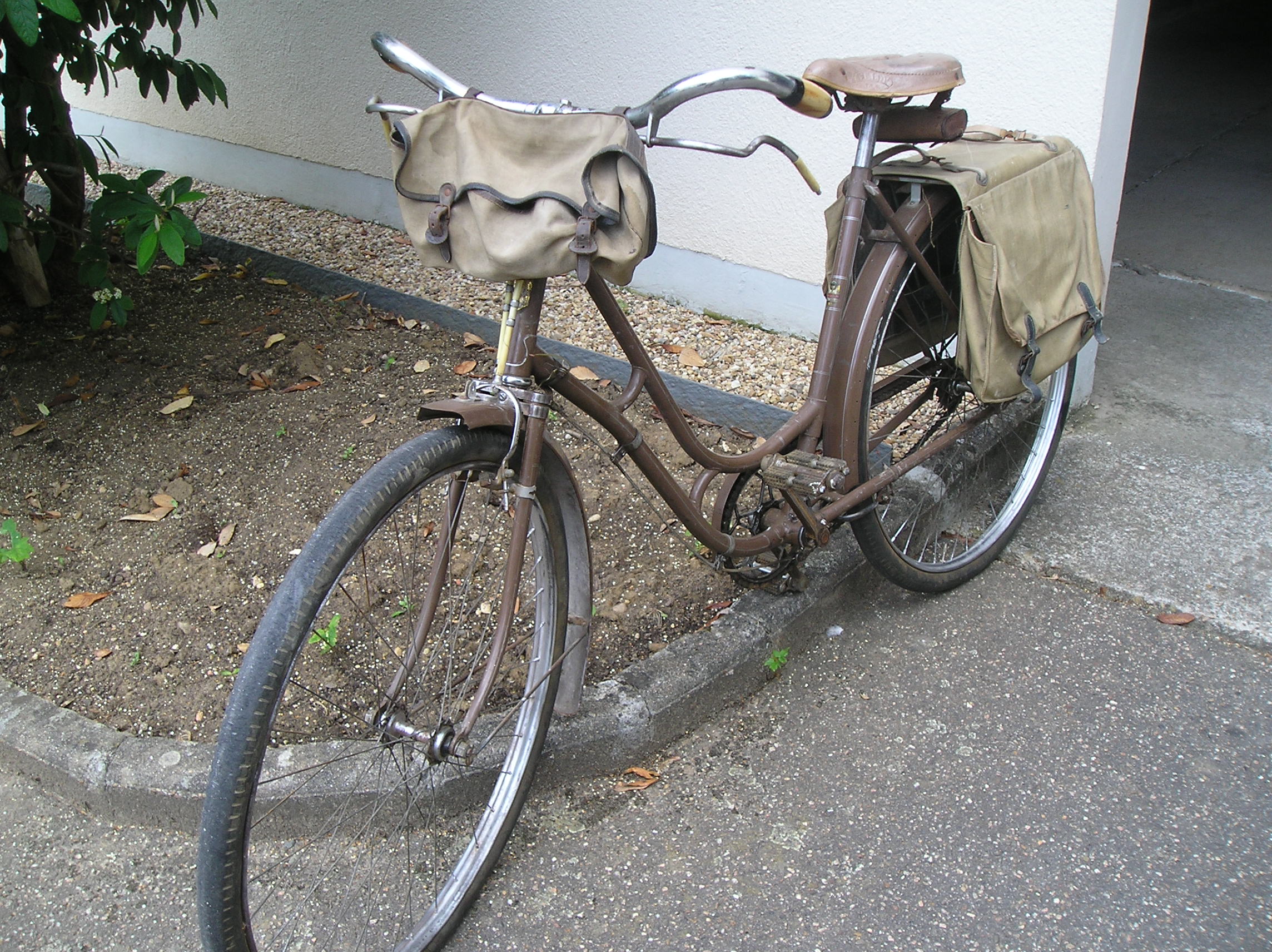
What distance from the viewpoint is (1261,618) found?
9.71 feet

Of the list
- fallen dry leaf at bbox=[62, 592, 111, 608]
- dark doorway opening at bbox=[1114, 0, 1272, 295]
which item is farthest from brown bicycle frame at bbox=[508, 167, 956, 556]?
dark doorway opening at bbox=[1114, 0, 1272, 295]

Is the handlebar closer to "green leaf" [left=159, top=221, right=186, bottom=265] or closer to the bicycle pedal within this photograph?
the bicycle pedal

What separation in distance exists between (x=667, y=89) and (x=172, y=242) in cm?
219

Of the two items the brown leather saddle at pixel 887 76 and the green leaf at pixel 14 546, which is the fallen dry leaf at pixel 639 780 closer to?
the brown leather saddle at pixel 887 76

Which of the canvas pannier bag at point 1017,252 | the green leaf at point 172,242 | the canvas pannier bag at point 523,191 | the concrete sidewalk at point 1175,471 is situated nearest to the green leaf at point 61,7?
the green leaf at point 172,242

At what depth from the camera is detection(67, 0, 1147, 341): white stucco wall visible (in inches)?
137

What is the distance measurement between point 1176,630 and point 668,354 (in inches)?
81.6

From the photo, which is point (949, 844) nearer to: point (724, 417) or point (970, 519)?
point (970, 519)

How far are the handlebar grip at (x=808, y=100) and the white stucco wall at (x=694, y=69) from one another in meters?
1.84

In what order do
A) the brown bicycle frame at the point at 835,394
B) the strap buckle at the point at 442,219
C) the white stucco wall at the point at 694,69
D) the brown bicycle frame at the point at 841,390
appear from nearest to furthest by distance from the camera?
1. the strap buckle at the point at 442,219
2. the brown bicycle frame at the point at 835,394
3. the brown bicycle frame at the point at 841,390
4. the white stucco wall at the point at 694,69

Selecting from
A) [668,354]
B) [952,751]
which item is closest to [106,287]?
[668,354]

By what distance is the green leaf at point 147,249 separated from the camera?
3301 millimetres

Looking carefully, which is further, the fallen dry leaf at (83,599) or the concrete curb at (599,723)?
the fallen dry leaf at (83,599)

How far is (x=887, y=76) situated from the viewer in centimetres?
233
